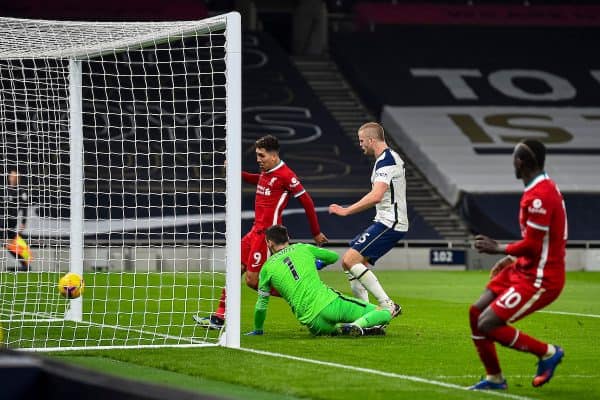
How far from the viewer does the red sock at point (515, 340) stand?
853 cm

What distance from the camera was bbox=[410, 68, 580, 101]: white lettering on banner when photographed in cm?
4019

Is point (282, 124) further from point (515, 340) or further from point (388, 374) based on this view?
point (515, 340)

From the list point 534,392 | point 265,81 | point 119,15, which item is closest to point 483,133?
point 265,81

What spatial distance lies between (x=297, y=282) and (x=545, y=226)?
422cm

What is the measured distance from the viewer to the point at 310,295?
1226 cm

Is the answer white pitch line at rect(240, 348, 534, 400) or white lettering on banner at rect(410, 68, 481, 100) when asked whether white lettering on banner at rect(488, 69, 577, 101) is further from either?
white pitch line at rect(240, 348, 534, 400)

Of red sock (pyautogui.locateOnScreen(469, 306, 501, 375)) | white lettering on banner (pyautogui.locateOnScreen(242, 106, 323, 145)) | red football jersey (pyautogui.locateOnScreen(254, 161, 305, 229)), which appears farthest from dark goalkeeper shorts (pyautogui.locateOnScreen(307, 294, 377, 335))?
white lettering on banner (pyautogui.locateOnScreen(242, 106, 323, 145))

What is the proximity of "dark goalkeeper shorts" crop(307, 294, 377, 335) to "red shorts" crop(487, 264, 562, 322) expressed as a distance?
3.91 m

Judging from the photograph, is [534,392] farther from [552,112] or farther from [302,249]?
[552,112]

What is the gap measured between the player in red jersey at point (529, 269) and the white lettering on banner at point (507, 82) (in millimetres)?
31564

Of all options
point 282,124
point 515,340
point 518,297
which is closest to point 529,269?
point 518,297

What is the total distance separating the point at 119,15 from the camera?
3716 cm

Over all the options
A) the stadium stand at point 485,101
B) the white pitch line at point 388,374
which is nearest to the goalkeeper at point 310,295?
the white pitch line at point 388,374

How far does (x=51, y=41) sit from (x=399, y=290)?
1012 cm
